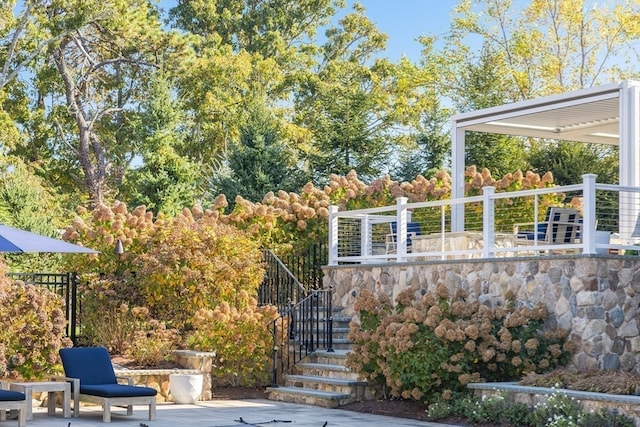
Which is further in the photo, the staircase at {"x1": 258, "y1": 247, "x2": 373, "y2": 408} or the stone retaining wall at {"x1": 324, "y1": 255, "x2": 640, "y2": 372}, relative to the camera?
the staircase at {"x1": 258, "y1": 247, "x2": 373, "y2": 408}

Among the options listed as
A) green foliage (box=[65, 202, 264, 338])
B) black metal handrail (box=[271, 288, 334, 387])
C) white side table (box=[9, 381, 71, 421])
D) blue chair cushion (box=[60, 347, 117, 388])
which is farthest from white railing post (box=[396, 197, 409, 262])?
white side table (box=[9, 381, 71, 421])

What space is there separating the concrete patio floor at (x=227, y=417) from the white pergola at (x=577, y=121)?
4.68 metres

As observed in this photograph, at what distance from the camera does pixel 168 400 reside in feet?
51.0

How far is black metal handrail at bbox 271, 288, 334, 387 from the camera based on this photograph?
16.7 metres

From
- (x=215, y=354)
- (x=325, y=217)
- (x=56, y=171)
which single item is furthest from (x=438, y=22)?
(x=215, y=354)

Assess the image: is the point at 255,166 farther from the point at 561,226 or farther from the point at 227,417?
the point at 227,417

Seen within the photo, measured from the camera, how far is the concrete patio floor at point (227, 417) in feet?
41.1

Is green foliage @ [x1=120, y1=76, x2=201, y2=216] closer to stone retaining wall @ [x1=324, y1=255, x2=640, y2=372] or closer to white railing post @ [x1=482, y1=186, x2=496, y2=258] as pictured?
white railing post @ [x1=482, y1=186, x2=496, y2=258]

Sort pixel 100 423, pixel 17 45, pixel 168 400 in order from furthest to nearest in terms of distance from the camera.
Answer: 1. pixel 17 45
2. pixel 168 400
3. pixel 100 423

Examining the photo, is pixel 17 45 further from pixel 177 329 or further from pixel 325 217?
pixel 177 329

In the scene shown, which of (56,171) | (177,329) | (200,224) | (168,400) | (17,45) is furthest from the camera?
(56,171)

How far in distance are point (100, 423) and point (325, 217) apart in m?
8.55

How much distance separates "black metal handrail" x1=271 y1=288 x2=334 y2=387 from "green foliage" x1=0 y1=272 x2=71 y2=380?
3.46m

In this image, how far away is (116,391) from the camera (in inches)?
503
